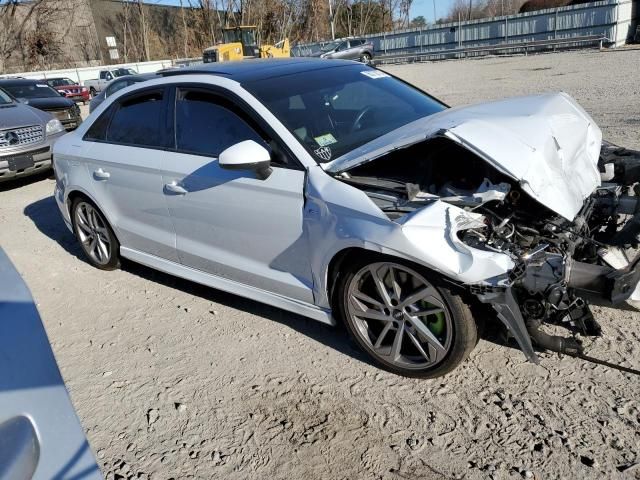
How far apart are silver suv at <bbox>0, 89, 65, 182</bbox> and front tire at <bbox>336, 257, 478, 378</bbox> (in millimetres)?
6926

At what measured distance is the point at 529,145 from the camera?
298 cm

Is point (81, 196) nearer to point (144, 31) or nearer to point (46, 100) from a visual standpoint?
point (46, 100)

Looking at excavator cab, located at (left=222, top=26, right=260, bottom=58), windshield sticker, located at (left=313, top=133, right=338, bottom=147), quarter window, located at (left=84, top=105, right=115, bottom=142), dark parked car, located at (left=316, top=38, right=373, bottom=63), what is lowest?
windshield sticker, located at (left=313, top=133, right=338, bottom=147)

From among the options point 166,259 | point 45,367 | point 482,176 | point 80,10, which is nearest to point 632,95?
point 482,176

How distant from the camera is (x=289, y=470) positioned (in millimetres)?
2590

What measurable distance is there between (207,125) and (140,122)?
0.85 metres

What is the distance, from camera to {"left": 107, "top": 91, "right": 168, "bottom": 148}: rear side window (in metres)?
4.08

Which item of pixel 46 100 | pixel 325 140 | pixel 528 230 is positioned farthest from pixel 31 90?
pixel 528 230

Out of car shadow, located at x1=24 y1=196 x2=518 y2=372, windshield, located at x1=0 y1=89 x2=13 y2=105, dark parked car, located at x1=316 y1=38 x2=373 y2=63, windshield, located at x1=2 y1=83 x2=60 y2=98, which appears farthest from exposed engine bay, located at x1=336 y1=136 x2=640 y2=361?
dark parked car, located at x1=316 y1=38 x2=373 y2=63

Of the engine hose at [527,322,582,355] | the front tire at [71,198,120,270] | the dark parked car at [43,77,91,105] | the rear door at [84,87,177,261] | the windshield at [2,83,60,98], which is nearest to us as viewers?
the engine hose at [527,322,582,355]

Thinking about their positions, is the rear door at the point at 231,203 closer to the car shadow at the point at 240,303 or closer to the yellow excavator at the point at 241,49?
the car shadow at the point at 240,303

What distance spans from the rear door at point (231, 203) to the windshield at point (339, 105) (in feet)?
0.67

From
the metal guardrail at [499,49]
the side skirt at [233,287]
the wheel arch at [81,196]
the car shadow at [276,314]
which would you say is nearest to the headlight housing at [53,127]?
the wheel arch at [81,196]

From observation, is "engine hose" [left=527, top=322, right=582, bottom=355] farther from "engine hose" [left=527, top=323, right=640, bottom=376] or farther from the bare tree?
the bare tree
